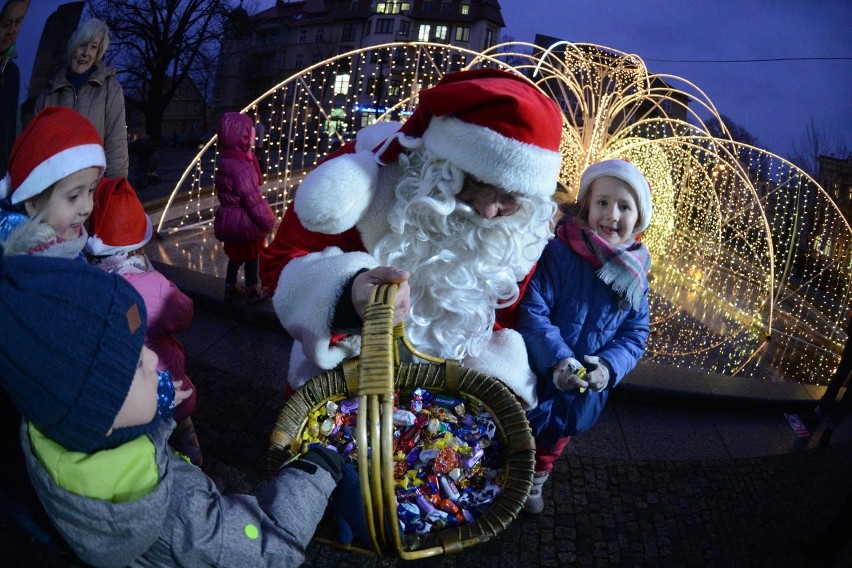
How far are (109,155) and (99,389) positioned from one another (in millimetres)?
3814

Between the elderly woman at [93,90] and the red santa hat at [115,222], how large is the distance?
1.93 m

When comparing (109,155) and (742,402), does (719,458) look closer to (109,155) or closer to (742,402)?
(742,402)

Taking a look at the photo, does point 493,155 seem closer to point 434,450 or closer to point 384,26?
point 434,450

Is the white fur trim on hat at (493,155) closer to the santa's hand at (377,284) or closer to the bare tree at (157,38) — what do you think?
the santa's hand at (377,284)

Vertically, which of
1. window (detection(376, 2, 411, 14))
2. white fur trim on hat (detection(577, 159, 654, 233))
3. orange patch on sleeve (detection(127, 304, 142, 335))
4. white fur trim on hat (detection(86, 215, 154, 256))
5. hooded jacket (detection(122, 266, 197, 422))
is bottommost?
hooded jacket (detection(122, 266, 197, 422))

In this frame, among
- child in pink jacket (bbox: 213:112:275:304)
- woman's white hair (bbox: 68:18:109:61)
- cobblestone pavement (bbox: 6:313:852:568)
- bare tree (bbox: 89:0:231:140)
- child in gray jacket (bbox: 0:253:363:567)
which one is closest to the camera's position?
child in gray jacket (bbox: 0:253:363:567)

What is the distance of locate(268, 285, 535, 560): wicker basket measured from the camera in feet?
4.21

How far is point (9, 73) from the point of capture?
4113 millimetres

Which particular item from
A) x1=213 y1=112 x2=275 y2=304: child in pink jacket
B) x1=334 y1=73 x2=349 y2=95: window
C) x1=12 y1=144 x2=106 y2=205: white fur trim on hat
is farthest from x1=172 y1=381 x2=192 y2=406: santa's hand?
x1=334 y1=73 x2=349 y2=95: window

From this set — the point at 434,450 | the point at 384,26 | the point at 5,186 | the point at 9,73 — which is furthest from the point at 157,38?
the point at 384,26

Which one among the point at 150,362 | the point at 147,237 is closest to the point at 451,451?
the point at 150,362

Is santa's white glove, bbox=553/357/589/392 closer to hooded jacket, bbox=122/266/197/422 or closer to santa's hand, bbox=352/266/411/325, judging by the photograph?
santa's hand, bbox=352/266/411/325

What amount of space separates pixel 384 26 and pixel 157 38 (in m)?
25.5

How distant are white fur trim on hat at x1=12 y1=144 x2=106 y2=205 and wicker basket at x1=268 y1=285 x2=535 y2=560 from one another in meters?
1.54
